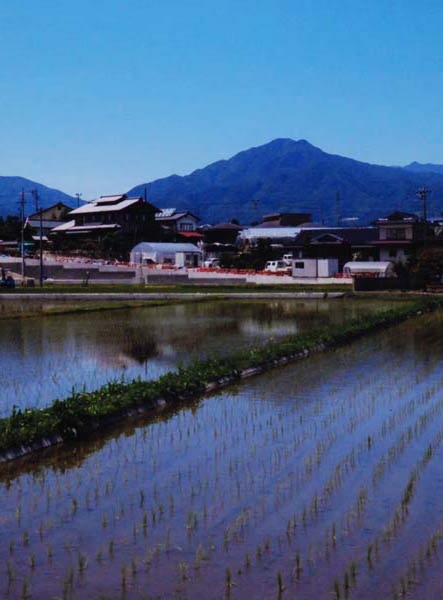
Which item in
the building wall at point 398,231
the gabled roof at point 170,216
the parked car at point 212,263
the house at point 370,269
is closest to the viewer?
the house at point 370,269

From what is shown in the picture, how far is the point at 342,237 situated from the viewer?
5491 cm

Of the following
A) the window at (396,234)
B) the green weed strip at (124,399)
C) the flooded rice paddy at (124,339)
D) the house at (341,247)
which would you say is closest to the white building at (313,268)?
the house at (341,247)

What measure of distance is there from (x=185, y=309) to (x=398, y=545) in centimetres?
2389

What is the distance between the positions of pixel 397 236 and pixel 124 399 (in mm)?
44885

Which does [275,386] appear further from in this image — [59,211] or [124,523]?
[59,211]

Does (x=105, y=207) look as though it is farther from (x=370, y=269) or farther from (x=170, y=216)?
(x=370, y=269)

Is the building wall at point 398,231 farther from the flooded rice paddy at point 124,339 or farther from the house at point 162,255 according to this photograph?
the flooded rice paddy at point 124,339

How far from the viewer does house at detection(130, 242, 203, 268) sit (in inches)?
2162

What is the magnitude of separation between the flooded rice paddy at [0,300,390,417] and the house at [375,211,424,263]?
2150cm

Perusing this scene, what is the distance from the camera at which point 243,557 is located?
16.8 ft

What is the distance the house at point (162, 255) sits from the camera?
54906 millimetres

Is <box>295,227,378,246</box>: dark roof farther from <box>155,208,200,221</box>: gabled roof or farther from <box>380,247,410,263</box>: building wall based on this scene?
<box>155,208,200,221</box>: gabled roof

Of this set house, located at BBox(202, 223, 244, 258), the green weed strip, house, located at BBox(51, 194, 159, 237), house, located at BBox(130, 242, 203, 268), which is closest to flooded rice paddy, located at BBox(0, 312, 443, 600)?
the green weed strip

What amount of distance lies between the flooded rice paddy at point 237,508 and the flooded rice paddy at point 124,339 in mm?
2610
